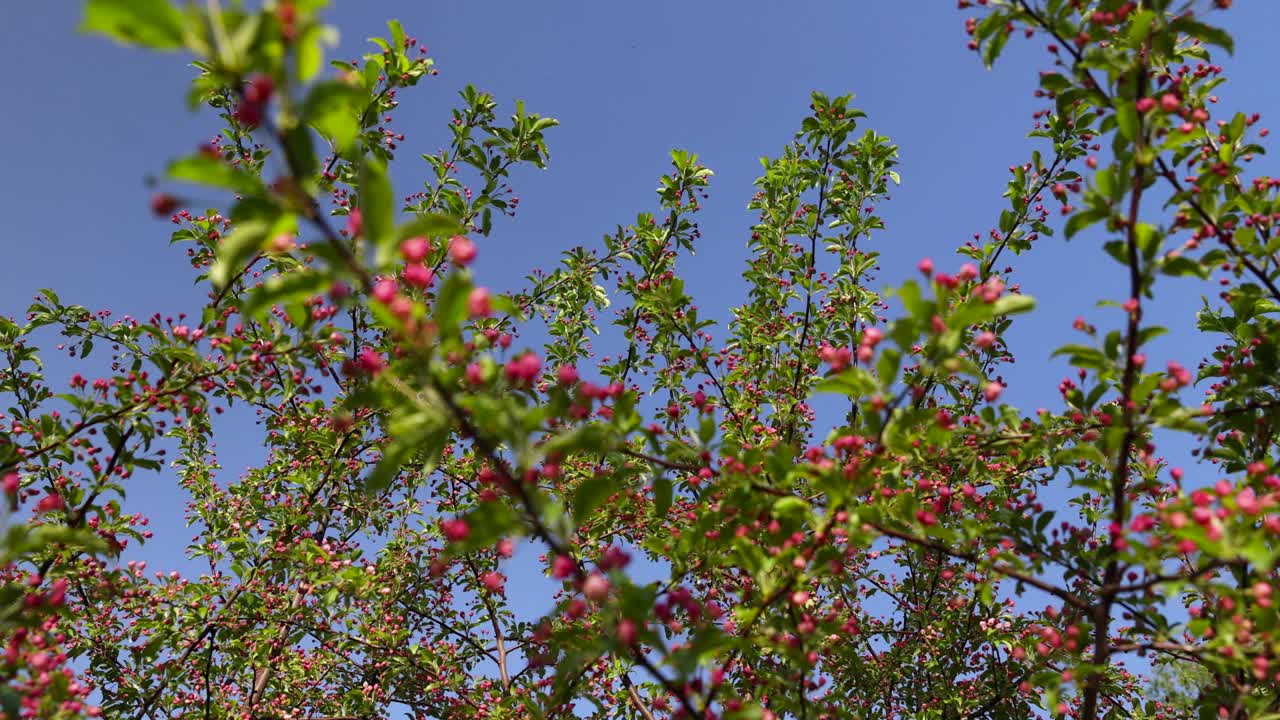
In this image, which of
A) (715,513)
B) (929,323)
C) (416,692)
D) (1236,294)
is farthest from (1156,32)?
(416,692)

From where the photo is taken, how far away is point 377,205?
5.20 feet

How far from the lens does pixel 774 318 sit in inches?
272

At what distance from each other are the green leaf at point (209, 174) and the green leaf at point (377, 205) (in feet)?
0.72

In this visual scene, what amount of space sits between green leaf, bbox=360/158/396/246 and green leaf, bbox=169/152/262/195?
218 mm

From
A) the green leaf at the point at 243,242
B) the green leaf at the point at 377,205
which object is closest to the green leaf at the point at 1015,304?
the green leaf at the point at 377,205

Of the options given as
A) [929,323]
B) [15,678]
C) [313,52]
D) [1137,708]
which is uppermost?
[1137,708]

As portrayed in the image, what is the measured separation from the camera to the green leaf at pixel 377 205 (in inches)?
61.3

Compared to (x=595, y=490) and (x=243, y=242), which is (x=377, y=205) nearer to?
(x=243, y=242)

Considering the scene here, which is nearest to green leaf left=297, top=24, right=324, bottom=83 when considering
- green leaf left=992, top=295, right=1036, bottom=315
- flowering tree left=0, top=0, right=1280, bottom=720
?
flowering tree left=0, top=0, right=1280, bottom=720

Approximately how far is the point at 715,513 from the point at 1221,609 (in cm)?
205

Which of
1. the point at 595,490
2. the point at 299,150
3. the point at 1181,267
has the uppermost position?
the point at 1181,267

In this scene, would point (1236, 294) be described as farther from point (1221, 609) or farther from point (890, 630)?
point (890, 630)

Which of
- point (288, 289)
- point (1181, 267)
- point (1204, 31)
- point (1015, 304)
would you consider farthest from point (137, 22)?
point (1204, 31)

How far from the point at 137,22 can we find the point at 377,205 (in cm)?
59
